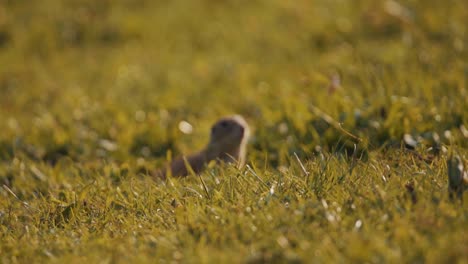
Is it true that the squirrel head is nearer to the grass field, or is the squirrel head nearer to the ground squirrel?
the ground squirrel

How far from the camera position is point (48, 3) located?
10.7 m

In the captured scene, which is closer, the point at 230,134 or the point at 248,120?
the point at 230,134

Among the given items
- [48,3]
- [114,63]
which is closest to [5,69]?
[114,63]

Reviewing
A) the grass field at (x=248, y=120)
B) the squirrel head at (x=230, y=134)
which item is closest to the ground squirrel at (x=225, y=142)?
the squirrel head at (x=230, y=134)

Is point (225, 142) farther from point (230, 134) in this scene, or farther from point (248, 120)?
point (248, 120)

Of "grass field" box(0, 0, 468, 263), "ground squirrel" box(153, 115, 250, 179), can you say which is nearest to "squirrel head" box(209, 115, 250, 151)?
"ground squirrel" box(153, 115, 250, 179)

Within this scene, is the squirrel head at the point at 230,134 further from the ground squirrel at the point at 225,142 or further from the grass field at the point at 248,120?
the grass field at the point at 248,120

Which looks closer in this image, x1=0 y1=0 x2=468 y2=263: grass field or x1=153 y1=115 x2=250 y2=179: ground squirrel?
x1=0 y1=0 x2=468 y2=263: grass field

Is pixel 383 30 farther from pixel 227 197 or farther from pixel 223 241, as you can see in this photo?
pixel 223 241

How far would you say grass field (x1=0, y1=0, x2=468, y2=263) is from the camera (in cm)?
299

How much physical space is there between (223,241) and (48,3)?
28.6ft

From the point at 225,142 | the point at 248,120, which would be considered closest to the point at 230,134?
the point at 225,142

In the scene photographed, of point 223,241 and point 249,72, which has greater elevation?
point 223,241

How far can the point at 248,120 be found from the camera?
6477 millimetres
